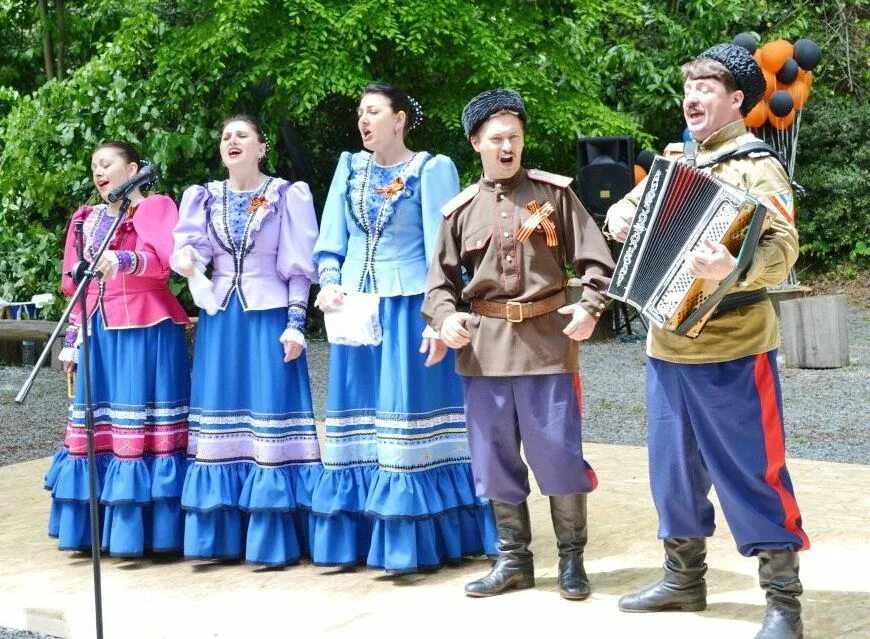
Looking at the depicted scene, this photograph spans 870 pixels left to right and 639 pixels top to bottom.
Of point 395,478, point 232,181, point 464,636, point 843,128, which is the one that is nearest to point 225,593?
point 395,478

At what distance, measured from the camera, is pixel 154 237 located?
15.4ft

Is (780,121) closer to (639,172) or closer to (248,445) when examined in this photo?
(639,172)

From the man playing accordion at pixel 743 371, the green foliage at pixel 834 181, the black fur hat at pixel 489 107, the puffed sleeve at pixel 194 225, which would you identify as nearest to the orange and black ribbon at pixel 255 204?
the puffed sleeve at pixel 194 225

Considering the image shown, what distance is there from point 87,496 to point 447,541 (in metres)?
1.44

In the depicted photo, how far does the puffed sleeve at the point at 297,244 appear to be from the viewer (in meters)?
4.56

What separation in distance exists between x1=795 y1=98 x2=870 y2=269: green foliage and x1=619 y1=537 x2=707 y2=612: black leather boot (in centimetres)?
1397

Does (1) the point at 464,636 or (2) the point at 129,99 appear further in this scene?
(2) the point at 129,99

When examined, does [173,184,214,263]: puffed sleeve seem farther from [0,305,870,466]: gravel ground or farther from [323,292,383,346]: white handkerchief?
[0,305,870,466]: gravel ground

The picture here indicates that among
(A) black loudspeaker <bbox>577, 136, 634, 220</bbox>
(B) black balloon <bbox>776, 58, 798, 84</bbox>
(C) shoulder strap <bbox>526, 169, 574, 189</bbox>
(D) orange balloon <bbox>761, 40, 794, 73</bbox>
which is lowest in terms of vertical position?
(C) shoulder strap <bbox>526, 169, 574, 189</bbox>

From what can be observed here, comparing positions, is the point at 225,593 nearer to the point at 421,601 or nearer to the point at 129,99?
the point at 421,601

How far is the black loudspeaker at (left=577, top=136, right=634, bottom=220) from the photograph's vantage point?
12.0 meters

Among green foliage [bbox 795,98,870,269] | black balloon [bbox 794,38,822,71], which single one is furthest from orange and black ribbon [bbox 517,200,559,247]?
green foliage [bbox 795,98,870,269]

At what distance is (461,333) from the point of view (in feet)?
12.5

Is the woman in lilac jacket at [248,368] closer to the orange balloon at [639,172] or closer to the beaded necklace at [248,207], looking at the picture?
the beaded necklace at [248,207]
